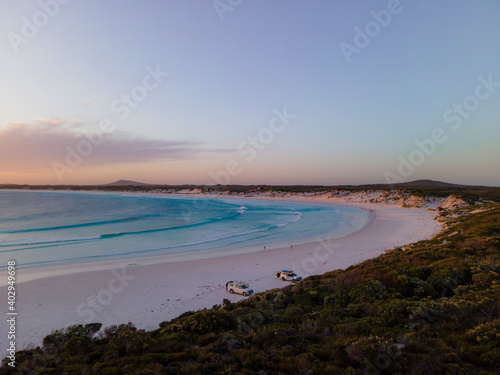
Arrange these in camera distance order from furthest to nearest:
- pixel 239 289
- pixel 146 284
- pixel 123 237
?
pixel 123 237
pixel 146 284
pixel 239 289

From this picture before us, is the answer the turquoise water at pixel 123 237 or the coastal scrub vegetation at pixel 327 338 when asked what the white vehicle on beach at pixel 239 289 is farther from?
the turquoise water at pixel 123 237

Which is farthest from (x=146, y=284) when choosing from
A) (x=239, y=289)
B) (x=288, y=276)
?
(x=288, y=276)

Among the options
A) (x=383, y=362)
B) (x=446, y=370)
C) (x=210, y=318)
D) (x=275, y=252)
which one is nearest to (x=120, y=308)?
(x=210, y=318)

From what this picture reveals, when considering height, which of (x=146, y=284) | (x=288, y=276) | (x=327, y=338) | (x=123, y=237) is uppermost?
(x=327, y=338)

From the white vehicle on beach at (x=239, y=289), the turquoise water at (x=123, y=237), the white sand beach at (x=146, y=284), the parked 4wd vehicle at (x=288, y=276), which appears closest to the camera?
the white sand beach at (x=146, y=284)

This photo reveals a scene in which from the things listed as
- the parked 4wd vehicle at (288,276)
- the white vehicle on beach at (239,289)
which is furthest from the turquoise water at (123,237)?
the white vehicle on beach at (239,289)

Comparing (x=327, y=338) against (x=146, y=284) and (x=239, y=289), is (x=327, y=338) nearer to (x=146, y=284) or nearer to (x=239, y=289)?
(x=239, y=289)

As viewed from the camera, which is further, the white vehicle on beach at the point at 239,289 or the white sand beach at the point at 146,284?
the white vehicle on beach at the point at 239,289
